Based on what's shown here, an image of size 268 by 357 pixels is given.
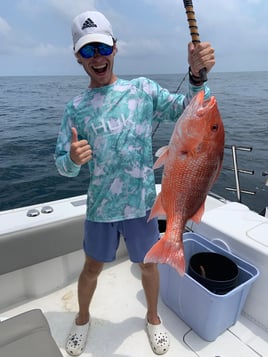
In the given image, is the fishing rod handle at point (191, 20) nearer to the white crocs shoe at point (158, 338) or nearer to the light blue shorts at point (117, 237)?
the light blue shorts at point (117, 237)

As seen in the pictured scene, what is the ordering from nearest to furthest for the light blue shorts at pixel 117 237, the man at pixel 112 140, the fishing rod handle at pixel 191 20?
the fishing rod handle at pixel 191 20
the man at pixel 112 140
the light blue shorts at pixel 117 237

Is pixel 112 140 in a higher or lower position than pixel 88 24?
lower

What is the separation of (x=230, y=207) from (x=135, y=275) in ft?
3.75

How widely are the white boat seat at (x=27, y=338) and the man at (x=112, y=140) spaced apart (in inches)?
23.7

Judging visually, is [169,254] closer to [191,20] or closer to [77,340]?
[191,20]

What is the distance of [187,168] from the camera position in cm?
129

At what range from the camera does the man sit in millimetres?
1707

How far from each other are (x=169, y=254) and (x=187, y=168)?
1.47 ft

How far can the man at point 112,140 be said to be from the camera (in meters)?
1.71

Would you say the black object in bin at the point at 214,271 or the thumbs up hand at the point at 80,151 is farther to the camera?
the black object in bin at the point at 214,271

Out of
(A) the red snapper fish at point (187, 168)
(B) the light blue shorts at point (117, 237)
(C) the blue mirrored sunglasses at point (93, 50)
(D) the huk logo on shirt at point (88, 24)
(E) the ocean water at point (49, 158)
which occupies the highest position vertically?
(D) the huk logo on shirt at point (88, 24)

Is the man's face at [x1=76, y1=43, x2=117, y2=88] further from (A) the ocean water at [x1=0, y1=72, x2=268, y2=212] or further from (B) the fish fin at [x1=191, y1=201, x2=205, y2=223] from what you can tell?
(A) the ocean water at [x1=0, y1=72, x2=268, y2=212]

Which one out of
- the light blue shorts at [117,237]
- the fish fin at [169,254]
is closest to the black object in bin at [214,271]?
the light blue shorts at [117,237]

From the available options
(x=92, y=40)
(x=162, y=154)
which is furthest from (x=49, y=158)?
(x=162, y=154)
